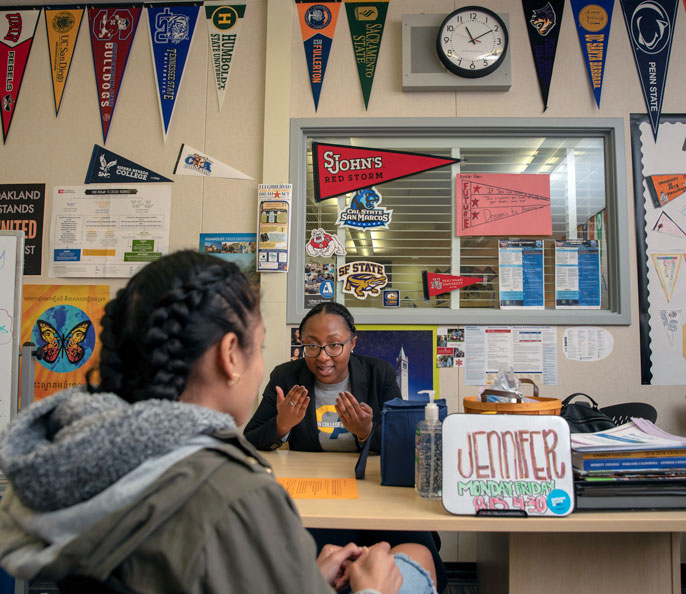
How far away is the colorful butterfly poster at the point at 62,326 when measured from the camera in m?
2.84

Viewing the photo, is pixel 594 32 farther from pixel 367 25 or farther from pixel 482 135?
pixel 367 25

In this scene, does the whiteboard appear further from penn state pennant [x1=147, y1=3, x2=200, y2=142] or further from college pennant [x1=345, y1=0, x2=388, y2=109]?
college pennant [x1=345, y1=0, x2=388, y2=109]

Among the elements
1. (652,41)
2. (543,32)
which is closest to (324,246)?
(543,32)

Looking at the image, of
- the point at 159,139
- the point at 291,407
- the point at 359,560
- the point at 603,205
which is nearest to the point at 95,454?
the point at 359,560

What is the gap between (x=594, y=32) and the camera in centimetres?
279

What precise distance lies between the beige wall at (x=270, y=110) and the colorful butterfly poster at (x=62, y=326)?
0.12m

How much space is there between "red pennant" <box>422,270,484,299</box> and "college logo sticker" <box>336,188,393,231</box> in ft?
1.27

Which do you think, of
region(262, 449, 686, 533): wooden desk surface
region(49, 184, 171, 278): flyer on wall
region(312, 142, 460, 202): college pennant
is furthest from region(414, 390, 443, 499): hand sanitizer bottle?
region(49, 184, 171, 278): flyer on wall

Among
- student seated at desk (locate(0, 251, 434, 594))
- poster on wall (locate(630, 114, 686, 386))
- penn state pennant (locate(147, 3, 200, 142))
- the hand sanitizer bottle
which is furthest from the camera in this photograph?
penn state pennant (locate(147, 3, 200, 142))

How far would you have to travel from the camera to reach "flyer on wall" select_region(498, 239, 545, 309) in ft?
9.06

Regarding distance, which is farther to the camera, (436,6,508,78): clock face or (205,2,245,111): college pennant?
(205,2,245,111): college pennant

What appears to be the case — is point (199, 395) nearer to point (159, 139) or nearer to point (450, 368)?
point (450, 368)

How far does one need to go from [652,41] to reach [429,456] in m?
2.66

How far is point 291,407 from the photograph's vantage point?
1.80 metres
